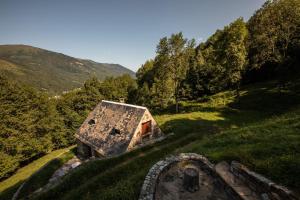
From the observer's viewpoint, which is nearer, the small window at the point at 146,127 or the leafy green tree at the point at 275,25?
the small window at the point at 146,127

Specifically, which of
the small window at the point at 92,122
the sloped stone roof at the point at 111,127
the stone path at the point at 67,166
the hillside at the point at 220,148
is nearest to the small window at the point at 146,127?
the sloped stone roof at the point at 111,127

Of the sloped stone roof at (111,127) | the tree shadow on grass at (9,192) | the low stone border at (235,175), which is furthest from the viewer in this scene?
the sloped stone roof at (111,127)

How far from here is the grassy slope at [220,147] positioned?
436 inches

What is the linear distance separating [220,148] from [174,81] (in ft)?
81.2

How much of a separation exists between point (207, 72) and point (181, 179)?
44.3 meters

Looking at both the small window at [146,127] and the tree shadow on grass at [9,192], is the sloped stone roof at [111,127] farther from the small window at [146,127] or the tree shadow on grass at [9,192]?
the tree shadow on grass at [9,192]

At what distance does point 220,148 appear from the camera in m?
14.9

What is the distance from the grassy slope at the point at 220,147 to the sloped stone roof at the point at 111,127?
375 centimetres

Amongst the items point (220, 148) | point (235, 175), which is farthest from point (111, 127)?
point (235, 175)

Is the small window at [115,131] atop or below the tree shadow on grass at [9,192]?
atop

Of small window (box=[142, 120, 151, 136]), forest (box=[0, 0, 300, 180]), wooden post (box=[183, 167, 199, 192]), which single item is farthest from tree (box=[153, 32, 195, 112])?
wooden post (box=[183, 167, 199, 192])

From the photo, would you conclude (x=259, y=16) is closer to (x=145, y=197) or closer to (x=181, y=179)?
(x=181, y=179)

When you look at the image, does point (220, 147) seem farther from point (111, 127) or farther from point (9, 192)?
point (9, 192)

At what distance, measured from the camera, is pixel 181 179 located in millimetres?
11656
